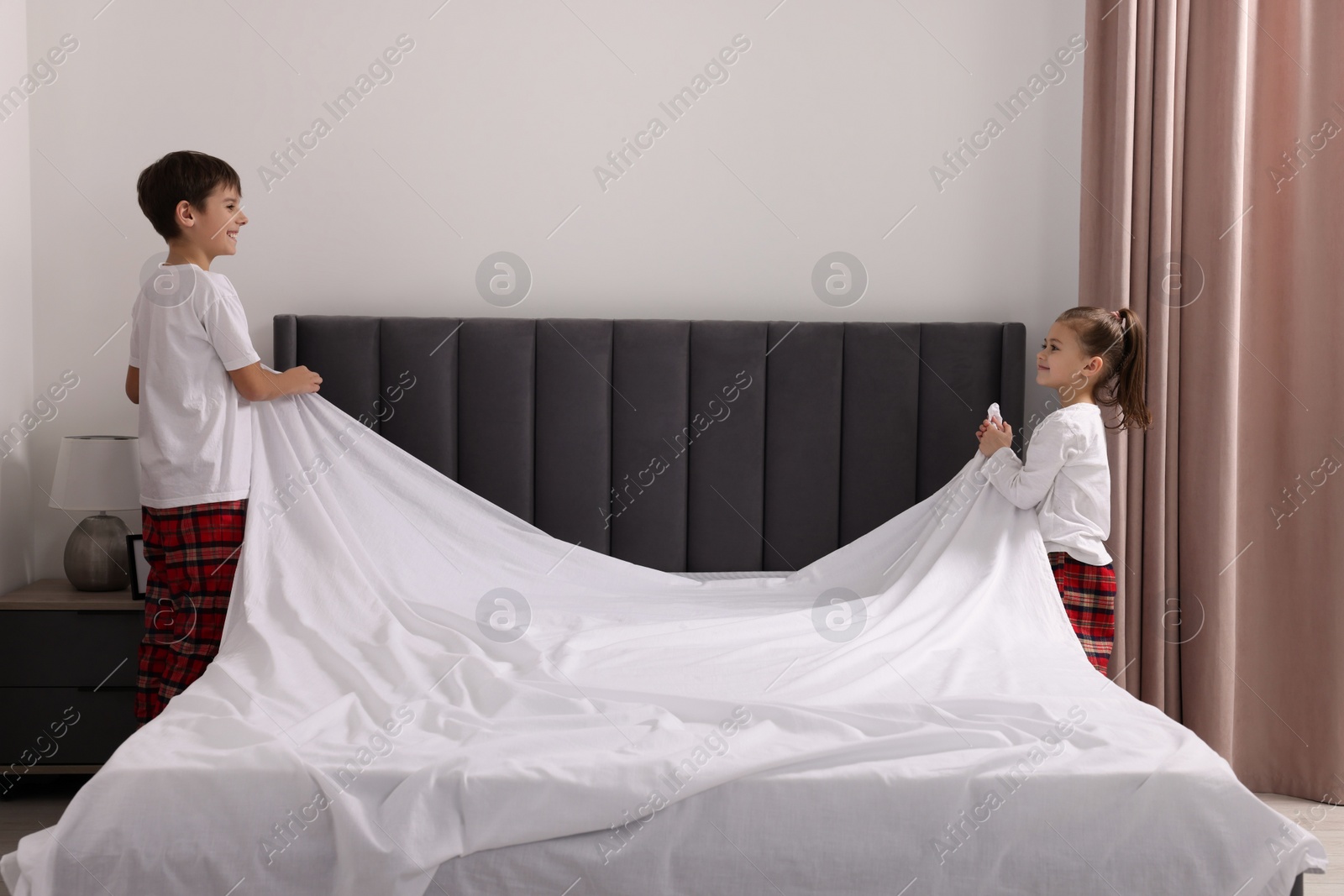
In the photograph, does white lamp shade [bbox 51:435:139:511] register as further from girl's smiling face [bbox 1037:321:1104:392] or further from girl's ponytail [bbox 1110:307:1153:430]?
girl's ponytail [bbox 1110:307:1153:430]

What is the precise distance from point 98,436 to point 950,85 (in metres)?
2.84

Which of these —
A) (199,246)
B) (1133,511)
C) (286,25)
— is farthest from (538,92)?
(1133,511)

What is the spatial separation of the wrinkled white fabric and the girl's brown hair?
16.6 inches

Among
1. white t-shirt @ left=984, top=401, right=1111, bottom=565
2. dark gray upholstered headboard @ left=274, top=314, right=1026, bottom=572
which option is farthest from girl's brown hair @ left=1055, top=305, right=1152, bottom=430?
dark gray upholstered headboard @ left=274, top=314, right=1026, bottom=572

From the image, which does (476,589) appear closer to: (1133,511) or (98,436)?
(98,436)

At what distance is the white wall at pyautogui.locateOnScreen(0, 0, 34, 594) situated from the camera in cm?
279

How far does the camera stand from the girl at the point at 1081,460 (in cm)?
245

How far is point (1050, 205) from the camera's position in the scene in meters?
3.08

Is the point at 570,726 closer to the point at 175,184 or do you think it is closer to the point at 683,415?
the point at 683,415

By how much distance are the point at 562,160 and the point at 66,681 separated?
210cm

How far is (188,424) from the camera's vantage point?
2291 millimetres

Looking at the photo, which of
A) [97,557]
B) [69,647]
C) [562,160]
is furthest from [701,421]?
[69,647]

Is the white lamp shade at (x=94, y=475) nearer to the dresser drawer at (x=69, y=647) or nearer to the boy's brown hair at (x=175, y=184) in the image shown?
the dresser drawer at (x=69, y=647)

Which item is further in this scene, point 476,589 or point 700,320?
point 700,320
